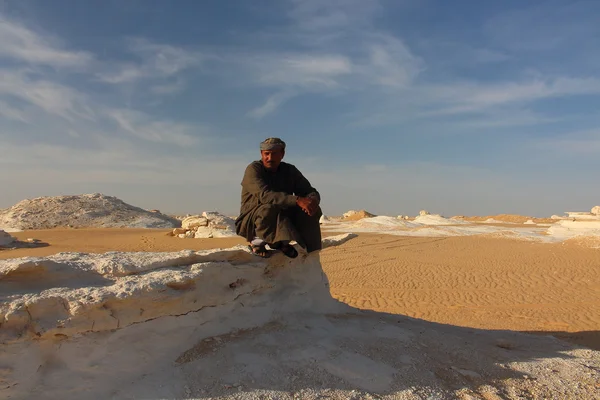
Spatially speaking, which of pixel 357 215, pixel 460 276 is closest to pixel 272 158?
pixel 460 276

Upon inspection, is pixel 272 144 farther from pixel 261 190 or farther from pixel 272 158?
pixel 261 190

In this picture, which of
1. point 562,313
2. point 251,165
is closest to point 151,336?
point 251,165

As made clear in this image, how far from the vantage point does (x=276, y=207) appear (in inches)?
160

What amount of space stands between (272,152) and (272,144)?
8 centimetres

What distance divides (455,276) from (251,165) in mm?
11238

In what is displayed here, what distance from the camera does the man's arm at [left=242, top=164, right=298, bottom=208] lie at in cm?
398

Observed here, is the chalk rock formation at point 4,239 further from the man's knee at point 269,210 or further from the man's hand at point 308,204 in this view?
the man's hand at point 308,204

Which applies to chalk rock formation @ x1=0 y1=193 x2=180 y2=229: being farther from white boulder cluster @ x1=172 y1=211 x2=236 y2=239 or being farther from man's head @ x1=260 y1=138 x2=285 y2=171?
man's head @ x1=260 y1=138 x2=285 y2=171

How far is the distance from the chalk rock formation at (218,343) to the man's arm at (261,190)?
595mm

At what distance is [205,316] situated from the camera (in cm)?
356

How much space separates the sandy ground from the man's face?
5.74m

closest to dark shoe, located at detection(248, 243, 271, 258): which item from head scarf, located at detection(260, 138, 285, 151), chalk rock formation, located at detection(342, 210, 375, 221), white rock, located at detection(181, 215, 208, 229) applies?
head scarf, located at detection(260, 138, 285, 151)

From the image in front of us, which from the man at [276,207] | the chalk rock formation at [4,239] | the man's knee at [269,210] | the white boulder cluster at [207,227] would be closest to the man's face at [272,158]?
the man at [276,207]

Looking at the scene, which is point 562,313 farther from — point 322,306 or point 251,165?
point 251,165
